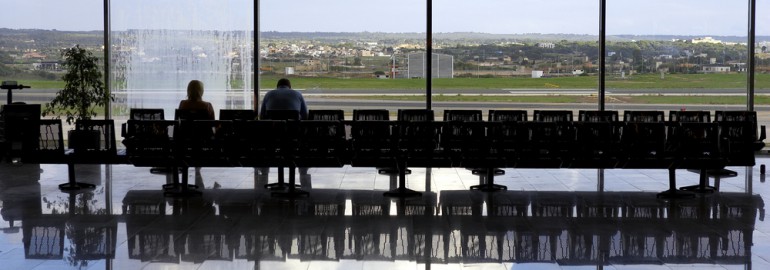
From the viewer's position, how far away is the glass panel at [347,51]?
15094 mm

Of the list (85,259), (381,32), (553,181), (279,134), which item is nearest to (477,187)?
(553,181)

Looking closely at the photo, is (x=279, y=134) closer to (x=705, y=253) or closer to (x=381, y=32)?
(x=705, y=253)

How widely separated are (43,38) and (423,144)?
853 cm

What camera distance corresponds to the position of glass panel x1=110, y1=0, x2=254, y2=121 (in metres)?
14.9

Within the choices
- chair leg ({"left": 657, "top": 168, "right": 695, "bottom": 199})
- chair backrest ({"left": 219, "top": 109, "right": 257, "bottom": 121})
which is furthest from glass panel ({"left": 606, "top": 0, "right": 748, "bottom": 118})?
chair backrest ({"left": 219, "top": 109, "right": 257, "bottom": 121})

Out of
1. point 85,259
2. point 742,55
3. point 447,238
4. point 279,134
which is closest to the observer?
point 85,259

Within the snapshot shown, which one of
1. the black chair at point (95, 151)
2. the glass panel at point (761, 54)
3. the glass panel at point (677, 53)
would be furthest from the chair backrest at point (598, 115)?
the black chair at point (95, 151)

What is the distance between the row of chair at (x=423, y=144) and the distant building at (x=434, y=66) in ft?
17.5

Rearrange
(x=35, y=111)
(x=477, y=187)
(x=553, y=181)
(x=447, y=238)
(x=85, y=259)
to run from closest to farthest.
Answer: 1. (x=85, y=259)
2. (x=447, y=238)
3. (x=477, y=187)
4. (x=553, y=181)
5. (x=35, y=111)

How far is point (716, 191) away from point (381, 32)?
6664mm

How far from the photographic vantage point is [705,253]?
22.9 ft

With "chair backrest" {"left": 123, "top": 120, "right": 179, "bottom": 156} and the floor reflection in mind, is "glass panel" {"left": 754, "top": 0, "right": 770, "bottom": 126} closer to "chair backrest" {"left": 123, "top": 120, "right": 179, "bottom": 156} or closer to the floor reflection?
the floor reflection

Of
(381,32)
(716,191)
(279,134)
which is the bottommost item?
(716,191)

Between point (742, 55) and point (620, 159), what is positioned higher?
point (742, 55)
